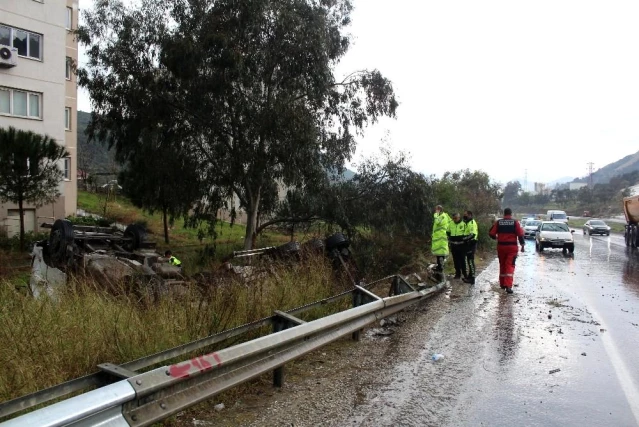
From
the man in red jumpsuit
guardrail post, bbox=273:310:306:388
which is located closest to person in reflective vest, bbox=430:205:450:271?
the man in red jumpsuit

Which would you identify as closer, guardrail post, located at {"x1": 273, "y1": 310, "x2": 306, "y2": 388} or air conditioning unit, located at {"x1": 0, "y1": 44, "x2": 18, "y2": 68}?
guardrail post, located at {"x1": 273, "y1": 310, "x2": 306, "y2": 388}

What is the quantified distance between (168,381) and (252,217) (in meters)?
16.7

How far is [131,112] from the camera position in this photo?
18109mm

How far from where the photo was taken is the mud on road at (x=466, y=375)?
4.03 m

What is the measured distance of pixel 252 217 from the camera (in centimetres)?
1966

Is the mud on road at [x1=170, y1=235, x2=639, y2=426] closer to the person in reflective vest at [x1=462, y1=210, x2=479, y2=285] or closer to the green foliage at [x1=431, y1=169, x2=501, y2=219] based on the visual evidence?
the person in reflective vest at [x1=462, y1=210, x2=479, y2=285]

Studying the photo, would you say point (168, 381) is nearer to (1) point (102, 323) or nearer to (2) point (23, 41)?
(1) point (102, 323)

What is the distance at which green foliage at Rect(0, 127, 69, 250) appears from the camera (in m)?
21.1

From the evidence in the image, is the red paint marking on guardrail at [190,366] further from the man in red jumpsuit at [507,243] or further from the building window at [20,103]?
the building window at [20,103]

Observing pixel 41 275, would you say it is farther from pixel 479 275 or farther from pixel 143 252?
pixel 479 275

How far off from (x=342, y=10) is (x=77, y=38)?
31.1ft

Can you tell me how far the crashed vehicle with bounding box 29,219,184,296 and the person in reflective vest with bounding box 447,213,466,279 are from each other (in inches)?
250

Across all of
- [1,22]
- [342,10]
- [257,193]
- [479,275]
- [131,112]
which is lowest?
[479,275]

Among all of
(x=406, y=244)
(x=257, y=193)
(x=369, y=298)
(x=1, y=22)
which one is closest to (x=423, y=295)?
(x=369, y=298)
